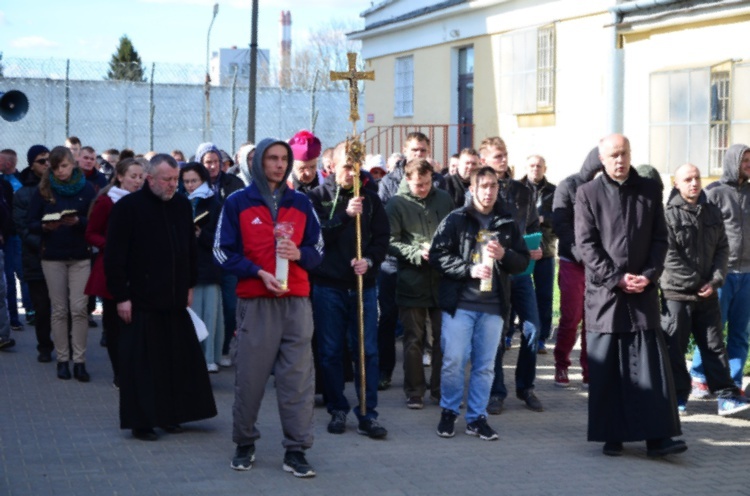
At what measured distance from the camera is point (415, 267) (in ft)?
32.6

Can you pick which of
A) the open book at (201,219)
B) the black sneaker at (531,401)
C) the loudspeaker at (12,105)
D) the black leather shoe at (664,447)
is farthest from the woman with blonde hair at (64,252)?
the black leather shoe at (664,447)

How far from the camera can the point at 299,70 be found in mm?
83688

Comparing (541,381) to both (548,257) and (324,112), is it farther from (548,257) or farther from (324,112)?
(324,112)

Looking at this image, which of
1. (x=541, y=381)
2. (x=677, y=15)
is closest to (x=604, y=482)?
(x=541, y=381)

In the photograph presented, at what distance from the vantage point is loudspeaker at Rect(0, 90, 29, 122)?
1562 cm


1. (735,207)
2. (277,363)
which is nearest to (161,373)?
(277,363)

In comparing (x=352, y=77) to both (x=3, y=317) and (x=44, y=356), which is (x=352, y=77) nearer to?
(x=44, y=356)

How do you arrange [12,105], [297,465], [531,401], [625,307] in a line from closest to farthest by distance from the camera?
1. [297,465]
2. [625,307]
3. [531,401]
4. [12,105]

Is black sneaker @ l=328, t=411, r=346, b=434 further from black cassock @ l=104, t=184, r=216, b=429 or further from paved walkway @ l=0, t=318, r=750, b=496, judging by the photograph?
black cassock @ l=104, t=184, r=216, b=429

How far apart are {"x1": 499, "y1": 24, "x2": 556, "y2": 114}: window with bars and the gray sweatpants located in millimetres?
12590

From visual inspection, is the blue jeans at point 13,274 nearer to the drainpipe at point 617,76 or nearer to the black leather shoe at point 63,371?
the black leather shoe at point 63,371

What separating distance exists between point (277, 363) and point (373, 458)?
1010mm

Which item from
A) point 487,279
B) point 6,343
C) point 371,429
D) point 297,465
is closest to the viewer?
point 297,465

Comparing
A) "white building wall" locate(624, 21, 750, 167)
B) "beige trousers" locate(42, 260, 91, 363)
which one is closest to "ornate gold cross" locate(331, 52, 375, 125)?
"beige trousers" locate(42, 260, 91, 363)
